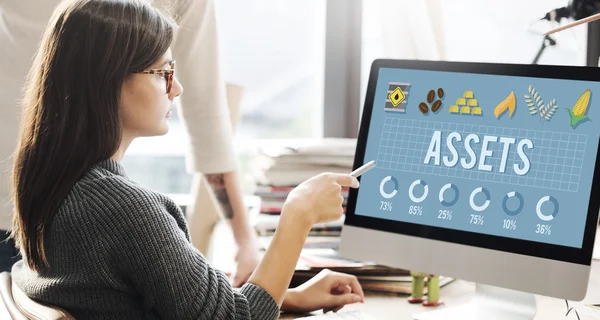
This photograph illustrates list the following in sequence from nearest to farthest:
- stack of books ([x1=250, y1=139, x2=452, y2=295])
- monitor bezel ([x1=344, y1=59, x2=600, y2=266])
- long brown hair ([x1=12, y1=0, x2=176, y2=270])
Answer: long brown hair ([x1=12, y1=0, x2=176, y2=270]), monitor bezel ([x1=344, y1=59, x2=600, y2=266]), stack of books ([x1=250, y1=139, x2=452, y2=295])

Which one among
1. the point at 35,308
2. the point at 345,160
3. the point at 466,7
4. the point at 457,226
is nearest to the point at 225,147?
the point at 345,160

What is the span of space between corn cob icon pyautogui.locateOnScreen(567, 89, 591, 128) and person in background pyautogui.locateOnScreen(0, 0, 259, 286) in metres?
0.76

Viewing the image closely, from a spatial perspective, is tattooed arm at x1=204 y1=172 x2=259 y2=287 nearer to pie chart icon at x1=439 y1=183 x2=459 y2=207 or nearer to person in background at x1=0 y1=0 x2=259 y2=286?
person in background at x1=0 y1=0 x2=259 y2=286

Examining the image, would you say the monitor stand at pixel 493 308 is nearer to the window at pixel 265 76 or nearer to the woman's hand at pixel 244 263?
the woman's hand at pixel 244 263

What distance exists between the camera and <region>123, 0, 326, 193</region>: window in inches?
95.7

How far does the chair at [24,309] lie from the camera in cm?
96

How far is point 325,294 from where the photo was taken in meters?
1.40

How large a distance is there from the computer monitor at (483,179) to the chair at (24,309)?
1.97ft

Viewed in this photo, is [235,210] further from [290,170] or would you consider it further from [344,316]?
[344,316]

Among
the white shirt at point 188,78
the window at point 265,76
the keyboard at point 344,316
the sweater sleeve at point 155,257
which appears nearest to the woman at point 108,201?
the sweater sleeve at point 155,257

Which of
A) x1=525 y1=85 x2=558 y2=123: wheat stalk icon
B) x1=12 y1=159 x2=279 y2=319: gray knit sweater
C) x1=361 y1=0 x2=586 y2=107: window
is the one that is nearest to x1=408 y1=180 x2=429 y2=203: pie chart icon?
x1=525 y1=85 x2=558 y2=123: wheat stalk icon

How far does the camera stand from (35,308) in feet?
3.24

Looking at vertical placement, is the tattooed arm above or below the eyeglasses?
below

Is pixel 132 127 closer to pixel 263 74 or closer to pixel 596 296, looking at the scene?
pixel 596 296
